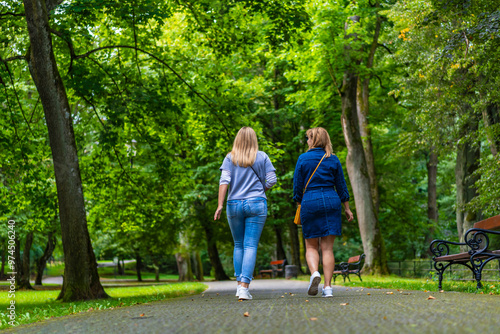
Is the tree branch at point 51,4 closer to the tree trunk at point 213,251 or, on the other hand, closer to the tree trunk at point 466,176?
the tree trunk at point 466,176

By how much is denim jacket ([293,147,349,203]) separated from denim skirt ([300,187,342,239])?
0.11m

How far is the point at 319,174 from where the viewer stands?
22.2 ft

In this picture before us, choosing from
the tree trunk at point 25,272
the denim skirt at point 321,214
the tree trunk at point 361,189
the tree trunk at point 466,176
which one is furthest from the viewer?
the tree trunk at point 25,272

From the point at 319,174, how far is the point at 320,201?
1.19 ft

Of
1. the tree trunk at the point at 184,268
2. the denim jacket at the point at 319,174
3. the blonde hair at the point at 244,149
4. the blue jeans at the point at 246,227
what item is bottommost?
the tree trunk at the point at 184,268

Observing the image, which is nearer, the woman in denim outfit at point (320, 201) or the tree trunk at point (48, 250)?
the woman in denim outfit at point (320, 201)

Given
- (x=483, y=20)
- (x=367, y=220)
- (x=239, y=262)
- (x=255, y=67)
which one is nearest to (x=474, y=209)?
(x=367, y=220)

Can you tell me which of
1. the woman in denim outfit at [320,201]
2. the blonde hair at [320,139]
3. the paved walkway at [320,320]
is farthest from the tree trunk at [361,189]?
the paved walkway at [320,320]

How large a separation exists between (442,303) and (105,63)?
32.4 feet

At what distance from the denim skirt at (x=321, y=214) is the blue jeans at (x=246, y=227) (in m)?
0.59

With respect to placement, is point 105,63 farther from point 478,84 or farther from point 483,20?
point 478,84

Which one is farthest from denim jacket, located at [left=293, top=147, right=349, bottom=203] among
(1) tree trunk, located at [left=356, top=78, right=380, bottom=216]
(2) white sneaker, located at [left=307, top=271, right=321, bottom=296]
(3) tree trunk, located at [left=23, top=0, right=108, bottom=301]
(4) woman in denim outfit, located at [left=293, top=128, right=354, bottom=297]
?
(1) tree trunk, located at [left=356, top=78, right=380, bottom=216]

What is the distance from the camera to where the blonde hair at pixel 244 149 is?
22.2 ft

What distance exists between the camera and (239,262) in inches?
258
